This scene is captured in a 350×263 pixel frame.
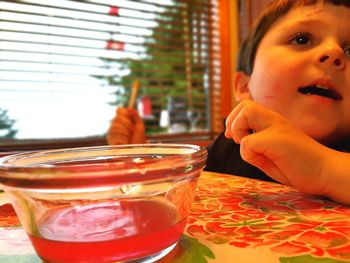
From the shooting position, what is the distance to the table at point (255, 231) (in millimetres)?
252

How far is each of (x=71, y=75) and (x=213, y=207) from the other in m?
1.40

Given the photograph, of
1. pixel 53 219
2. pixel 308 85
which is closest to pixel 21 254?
pixel 53 219

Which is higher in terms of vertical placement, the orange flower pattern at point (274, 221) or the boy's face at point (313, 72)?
the boy's face at point (313, 72)

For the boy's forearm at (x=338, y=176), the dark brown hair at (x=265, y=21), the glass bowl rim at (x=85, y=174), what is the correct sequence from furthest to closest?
the dark brown hair at (x=265, y=21), the boy's forearm at (x=338, y=176), the glass bowl rim at (x=85, y=174)

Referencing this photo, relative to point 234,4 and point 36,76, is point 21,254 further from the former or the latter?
point 234,4

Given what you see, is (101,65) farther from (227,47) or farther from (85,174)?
(85,174)

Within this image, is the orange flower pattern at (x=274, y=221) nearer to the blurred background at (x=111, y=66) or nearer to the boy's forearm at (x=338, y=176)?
the boy's forearm at (x=338, y=176)

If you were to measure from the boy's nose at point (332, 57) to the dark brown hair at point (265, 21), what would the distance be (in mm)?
134

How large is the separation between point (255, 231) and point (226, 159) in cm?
74

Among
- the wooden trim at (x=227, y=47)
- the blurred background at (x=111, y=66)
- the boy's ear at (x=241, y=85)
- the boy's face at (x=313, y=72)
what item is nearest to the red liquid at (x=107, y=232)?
the boy's face at (x=313, y=72)

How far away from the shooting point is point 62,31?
163cm

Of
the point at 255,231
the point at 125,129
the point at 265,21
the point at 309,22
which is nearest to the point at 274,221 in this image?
the point at 255,231

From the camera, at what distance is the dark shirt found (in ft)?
3.10

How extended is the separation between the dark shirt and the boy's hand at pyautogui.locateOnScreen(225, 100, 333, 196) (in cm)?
46
